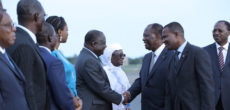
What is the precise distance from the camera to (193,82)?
4.64 metres

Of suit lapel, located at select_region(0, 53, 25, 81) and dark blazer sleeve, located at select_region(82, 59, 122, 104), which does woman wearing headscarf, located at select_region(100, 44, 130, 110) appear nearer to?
dark blazer sleeve, located at select_region(82, 59, 122, 104)

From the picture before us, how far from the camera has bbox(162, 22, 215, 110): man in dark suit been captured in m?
4.52

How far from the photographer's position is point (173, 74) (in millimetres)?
4910

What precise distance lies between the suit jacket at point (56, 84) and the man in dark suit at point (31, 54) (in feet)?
0.44

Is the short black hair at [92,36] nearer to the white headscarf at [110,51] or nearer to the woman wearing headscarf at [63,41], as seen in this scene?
the woman wearing headscarf at [63,41]

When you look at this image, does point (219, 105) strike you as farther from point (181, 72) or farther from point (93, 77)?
point (93, 77)

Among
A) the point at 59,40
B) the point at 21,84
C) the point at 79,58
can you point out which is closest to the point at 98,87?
the point at 79,58

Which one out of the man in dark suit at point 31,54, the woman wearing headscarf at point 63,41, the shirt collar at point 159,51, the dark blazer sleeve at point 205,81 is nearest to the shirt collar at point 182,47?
the dark blazer sleeve at point 205,81

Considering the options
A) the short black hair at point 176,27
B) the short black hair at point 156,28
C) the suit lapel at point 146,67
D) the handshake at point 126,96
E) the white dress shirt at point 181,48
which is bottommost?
the handshake at point 126,96

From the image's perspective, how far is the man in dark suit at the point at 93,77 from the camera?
4957 millimetres

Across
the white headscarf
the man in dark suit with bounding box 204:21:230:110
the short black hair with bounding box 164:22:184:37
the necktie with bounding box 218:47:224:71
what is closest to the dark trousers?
the man in dark suit with bounding box 204:21:230:110

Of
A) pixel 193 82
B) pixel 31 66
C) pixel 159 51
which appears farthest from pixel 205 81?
pixel 31 66

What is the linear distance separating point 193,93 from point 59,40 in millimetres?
2033

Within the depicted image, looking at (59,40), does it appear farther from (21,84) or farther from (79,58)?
(21,84)
